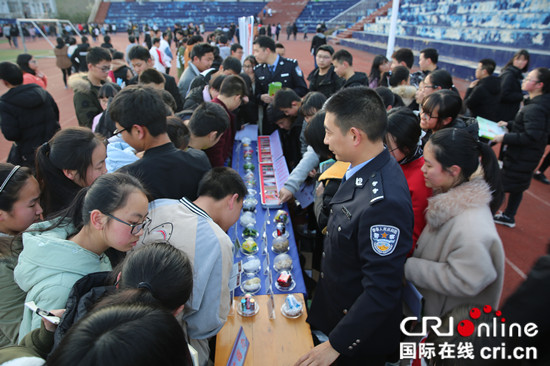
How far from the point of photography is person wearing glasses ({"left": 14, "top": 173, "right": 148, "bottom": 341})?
130 centimetres

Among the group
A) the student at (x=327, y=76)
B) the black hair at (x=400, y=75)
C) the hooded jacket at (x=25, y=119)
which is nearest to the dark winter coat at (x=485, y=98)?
the black hair at (x=400, y=75)

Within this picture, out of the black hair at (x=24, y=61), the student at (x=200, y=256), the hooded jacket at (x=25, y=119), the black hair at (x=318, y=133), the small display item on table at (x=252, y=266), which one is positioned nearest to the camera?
the student at (x=200, y=256)

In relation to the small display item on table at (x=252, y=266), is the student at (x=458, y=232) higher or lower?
higher

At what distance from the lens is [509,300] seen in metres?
0.86

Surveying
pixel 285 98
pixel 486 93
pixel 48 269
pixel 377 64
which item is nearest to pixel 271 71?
pixel 285 98

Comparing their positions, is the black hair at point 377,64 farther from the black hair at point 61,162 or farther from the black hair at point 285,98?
the black hair at point 61,162

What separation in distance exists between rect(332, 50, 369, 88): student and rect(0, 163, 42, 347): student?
156 inches

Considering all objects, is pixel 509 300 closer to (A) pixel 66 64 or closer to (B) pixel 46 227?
(B) pixel 46 227

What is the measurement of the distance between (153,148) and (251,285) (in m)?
1.08

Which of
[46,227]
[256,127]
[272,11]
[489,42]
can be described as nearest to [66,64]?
[256,127]

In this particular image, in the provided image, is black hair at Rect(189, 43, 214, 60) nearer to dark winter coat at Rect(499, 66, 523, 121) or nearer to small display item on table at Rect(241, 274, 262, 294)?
small display item on table at Rect(241, 274, 262, 294)

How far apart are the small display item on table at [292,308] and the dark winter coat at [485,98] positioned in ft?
14.0

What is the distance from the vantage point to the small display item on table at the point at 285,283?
79.0 inches

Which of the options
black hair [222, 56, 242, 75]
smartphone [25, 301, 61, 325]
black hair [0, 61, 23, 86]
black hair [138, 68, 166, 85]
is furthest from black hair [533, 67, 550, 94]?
black hair [0, 61, 23, 86]
